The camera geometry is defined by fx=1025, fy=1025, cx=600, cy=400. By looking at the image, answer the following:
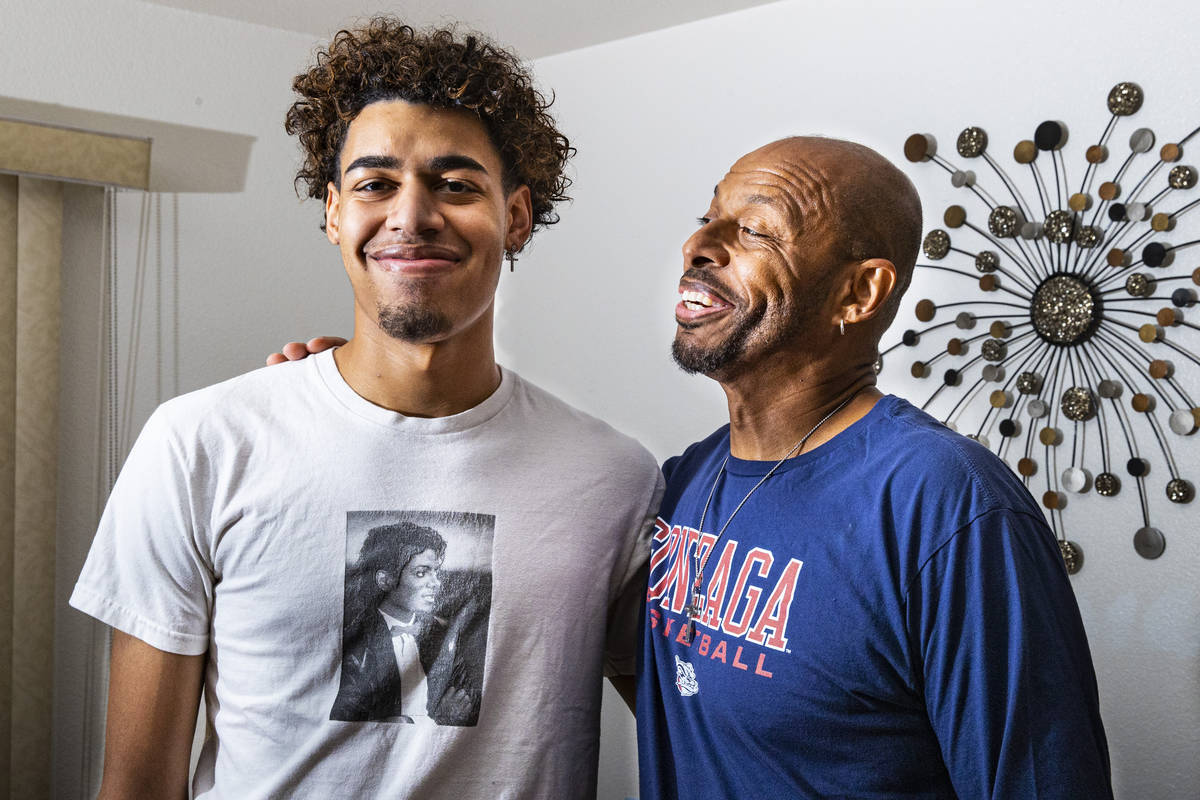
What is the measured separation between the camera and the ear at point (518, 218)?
158cm

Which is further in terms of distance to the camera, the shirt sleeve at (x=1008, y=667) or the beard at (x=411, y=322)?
the beard at (x=411, y=322)

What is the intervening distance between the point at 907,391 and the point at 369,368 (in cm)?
191

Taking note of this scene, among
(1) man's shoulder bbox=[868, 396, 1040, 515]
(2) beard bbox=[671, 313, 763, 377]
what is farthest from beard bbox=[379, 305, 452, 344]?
(1) man's shoulder bbox=[868, 396, 1040, 515]

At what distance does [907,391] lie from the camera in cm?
291

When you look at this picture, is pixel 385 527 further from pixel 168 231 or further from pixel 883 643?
pixel 168 231

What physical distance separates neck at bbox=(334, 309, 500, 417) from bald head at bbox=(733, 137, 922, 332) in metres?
0.50

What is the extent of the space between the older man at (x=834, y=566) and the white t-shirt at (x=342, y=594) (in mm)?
149

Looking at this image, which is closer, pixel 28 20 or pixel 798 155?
pixel 798 155

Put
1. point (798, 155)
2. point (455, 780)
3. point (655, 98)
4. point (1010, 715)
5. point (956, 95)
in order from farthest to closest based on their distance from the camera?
point (655, 98), point (956, 95), point (798, 155), point (455, 780), point (1010, 715)

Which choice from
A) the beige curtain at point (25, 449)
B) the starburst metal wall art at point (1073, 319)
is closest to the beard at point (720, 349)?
the starburst metal wall art at point (1073, 319)

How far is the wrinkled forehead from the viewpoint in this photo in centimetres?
136

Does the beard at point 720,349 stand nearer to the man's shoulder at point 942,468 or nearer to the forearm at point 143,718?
the man's shoulder at point 942,468

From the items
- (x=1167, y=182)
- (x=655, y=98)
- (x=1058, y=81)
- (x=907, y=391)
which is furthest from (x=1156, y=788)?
(x=655, y=98)

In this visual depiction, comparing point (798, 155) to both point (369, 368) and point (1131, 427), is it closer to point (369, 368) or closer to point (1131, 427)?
point (369, 368)
